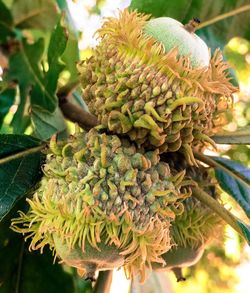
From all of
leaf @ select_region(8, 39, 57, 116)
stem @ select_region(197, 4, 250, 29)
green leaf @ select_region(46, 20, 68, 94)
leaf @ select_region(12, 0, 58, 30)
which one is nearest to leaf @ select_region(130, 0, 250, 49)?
stem @ select_region(197, 4, 250, 29)

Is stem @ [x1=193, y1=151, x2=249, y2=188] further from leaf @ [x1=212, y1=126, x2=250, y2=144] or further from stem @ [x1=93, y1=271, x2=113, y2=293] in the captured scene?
stem @ [x1=93, y1=271, x2=113, y2=293]

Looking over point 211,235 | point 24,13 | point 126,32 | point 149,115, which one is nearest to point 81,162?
point 149,115

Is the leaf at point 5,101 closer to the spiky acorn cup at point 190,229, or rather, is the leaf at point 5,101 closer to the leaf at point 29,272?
the leaf at point 29,272

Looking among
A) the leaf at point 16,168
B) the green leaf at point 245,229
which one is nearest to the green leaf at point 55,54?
the leaf at point 16,168

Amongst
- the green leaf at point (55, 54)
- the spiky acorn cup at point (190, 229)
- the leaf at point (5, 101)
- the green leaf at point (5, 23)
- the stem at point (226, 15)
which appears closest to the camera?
the spiky acorn cup at point (190, 229)

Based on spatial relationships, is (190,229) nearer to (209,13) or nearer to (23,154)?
(23,154)

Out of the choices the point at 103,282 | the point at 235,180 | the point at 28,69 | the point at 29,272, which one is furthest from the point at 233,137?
the point at 28,69
